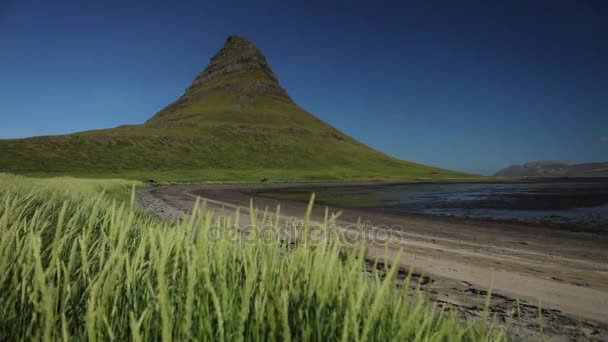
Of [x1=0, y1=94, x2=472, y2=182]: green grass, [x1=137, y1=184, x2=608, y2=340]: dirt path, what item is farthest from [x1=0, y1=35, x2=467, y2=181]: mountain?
[x1=137, y1=184, x2=608, y2=340]: dirt path

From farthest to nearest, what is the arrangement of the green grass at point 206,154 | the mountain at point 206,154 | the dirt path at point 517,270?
the mountain at point 206,154 < the green grass at point 206,154 < the dirt path at point 517,270

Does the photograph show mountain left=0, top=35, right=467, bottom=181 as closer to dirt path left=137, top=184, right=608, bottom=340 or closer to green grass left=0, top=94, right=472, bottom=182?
green grass left=0, top=94, right=472, bottom=182

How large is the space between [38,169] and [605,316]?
78.1m

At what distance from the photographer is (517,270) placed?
820 cm

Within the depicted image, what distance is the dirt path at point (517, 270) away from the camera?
205 inches

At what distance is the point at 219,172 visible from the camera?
70750 millimetres

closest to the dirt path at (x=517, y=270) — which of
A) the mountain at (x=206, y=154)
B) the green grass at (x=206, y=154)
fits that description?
the green grass at (x=206, y=154)

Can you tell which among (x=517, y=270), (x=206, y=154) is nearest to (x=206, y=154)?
(x=206, y=154)

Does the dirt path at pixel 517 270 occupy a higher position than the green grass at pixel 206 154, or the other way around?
the green grass at pixel 206 154

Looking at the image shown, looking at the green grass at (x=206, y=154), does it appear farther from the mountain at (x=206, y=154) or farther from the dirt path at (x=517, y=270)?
the dirt path at (x=517, y=270)

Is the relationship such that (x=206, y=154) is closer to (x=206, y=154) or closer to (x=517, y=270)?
(x=206, y=154)

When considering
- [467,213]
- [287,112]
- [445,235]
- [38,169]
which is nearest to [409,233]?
[445,235]

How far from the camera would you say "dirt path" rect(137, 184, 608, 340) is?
5.21m

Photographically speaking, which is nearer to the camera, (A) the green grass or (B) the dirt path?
(B) the dirt path
